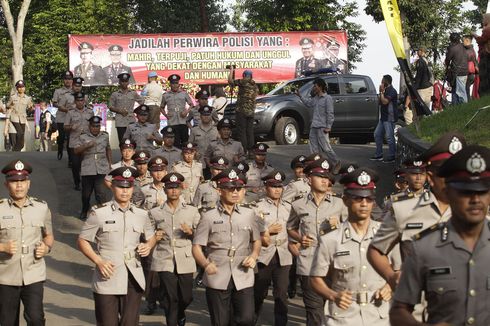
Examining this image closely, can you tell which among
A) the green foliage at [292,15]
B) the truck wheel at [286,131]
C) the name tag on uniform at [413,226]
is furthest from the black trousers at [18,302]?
the green foliage at [292,15]

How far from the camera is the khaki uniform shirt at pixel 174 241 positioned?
13.6 metres

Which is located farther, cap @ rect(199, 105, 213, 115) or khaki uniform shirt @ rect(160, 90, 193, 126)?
khaki uniform shirt @ rect(160, 90, 193, 126)

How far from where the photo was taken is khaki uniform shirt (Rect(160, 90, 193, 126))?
21.9m

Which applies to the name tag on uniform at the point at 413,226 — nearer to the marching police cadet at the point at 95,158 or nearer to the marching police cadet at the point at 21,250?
the marching police cadet at the point at 21,250

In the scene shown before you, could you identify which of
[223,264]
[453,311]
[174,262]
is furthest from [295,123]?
[453,311]

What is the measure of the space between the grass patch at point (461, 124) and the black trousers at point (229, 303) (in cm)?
554

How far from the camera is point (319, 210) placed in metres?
12.2

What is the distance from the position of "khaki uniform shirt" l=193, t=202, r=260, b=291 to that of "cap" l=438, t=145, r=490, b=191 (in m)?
6.82

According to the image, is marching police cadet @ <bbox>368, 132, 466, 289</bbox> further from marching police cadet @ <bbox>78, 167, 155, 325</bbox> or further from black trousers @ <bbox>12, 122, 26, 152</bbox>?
black trousers @ <bbox>12, 122, 26, 152</bbox>

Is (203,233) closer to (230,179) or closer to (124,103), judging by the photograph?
(230,179)

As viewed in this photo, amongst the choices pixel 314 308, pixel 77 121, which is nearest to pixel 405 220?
pixel 314 308

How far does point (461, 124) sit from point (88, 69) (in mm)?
19050

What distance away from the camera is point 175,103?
71.8ft

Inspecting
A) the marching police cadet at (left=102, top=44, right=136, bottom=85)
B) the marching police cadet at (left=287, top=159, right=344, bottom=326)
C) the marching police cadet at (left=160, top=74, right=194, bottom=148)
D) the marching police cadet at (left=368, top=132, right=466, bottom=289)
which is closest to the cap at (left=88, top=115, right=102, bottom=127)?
the marching police cadet at (left=160, top=74, right=194, bottom=148)
